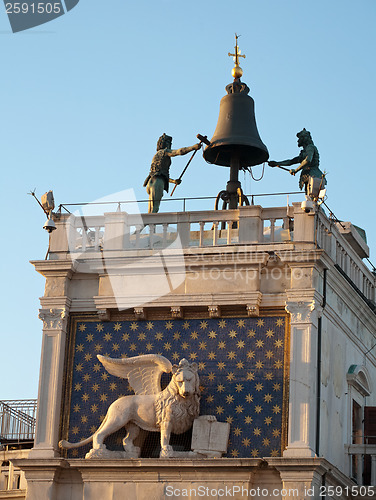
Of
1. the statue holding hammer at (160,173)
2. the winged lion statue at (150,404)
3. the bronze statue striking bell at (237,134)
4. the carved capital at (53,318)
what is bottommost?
the winged lion statue at (150,404)

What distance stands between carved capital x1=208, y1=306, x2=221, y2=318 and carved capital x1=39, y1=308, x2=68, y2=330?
333cm

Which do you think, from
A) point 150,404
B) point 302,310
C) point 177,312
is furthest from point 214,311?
point 150,404

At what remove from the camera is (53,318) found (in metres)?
33.0

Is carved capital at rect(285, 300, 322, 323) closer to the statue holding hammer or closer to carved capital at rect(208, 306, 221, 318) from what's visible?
carved capital at rect(208, 306, 221, 318)

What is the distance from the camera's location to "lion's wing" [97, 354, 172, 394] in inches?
1261

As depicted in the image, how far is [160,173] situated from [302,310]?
5753mm

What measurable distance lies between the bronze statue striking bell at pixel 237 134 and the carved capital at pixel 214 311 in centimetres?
508

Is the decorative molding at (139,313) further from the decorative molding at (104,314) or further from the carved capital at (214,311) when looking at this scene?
the carved capital at (214,311)

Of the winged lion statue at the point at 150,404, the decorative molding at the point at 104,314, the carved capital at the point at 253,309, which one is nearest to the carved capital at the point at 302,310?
the carved capital at the point at 253,309

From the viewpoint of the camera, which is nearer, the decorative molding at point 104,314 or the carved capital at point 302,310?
the carved capital at point 302,310

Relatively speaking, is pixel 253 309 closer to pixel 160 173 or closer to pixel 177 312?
pixel 177 312

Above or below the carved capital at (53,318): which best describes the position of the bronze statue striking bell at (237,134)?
above

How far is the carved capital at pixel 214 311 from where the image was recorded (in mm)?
32156

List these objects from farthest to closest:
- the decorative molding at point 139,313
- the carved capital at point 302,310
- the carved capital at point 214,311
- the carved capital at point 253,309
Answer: the decorative molding at point 139,313
the carved capital at point 214,311
the carved capital at point 253,309
the carved capital at point 302,310
